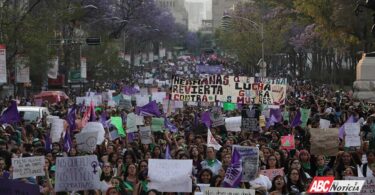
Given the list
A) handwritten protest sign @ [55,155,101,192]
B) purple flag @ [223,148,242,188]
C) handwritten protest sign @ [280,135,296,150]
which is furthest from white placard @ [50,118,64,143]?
purple flag @ [223,148,242,188]

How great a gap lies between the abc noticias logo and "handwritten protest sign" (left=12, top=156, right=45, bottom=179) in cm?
373

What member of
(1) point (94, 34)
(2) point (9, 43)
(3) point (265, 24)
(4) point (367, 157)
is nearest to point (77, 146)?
(4) point (367, 157)

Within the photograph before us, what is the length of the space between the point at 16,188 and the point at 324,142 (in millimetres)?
7118

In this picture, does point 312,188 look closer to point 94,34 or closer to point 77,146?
point 77,146

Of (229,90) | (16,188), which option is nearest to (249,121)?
(229,90)

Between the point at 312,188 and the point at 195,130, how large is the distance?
486 inches

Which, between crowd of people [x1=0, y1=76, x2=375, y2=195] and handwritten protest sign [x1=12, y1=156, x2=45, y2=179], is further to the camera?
crowd of people [x1=0, y1=76, x2=375, y2=195]

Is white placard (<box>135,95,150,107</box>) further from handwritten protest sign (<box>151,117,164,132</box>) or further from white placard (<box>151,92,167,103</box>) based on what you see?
handwritten protest sign (<box>151,117,164,132</box>)

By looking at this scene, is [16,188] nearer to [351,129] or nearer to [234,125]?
[351,129]

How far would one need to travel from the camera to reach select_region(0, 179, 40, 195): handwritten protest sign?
1061cm

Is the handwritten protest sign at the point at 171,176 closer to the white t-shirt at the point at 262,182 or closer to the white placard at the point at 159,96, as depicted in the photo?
the white t-shirt at the point at 262,182

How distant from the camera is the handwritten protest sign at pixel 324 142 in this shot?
54.6ft

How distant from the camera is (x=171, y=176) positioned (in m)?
12.3

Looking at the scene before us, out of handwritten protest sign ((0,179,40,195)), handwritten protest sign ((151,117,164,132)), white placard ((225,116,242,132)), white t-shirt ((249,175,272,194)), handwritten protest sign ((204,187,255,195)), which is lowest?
white placard ((225,116,242,132))
